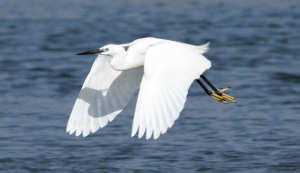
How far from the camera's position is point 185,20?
17.6 metres

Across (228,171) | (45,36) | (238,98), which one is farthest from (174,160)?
(45,36)

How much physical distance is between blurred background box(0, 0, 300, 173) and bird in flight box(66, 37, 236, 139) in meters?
0.77

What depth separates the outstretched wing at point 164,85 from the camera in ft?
16.8

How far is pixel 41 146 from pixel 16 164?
65cm

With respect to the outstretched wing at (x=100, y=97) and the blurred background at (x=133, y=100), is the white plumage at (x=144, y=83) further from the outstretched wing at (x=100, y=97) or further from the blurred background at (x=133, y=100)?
the blurred background at (x=133, y=100)

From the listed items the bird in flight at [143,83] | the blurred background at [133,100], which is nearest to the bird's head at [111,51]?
the bird in flight at [143,83]

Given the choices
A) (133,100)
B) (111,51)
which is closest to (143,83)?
(111,51)

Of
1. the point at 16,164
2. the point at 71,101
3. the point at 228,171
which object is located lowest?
the point at 228,171

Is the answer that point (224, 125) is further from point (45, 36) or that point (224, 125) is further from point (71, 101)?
point (45, 36)

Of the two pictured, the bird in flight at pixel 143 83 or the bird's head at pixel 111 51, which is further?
the bird's head at pixel 111 51

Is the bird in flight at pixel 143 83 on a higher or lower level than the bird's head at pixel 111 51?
lower

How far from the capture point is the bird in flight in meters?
5.20

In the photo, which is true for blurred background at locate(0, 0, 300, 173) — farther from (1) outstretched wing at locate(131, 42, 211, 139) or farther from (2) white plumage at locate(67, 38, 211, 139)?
(1) outstretched wing at locate(131, 42, 211, 139)

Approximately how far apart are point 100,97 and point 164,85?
170 centimetres
